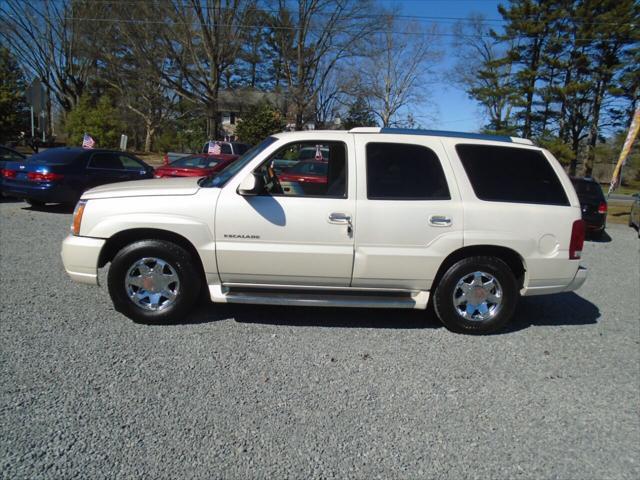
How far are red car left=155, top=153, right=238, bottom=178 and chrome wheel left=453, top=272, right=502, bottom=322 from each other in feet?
30.2

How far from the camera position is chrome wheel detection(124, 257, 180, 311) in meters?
4.07

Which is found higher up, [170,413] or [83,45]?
[83,45]

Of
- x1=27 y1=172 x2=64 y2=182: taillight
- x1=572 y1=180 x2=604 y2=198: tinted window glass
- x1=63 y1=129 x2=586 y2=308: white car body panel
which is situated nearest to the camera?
x1=63 y1=129 x2=586 y2=308: white car body panel

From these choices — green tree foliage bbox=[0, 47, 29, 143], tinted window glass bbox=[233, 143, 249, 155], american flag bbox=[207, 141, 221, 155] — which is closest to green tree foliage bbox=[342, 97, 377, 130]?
tinted window glass bbox=[233, 143, 249, 155]

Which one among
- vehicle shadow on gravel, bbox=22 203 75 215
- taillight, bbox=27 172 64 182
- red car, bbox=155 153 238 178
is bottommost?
vehicle shadow on gravel, bbox=22 203 75 215

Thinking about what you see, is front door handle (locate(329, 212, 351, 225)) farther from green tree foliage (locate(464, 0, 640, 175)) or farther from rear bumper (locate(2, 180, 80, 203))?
green tree foliage (locate(464, 0, 640, 175))

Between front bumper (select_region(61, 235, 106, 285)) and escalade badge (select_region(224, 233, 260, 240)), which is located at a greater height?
escalade badge (select_region(224, 233, 260, 240))

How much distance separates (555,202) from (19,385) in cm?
475

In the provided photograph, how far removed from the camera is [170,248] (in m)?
4.01

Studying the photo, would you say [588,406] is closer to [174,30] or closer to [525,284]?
[525,284]

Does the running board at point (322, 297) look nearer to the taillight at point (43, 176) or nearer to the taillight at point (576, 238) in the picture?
the taillight at point (576, 238)

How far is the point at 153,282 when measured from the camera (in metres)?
4.09

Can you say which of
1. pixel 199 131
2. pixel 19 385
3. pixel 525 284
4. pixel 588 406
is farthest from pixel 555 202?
pixel 199 131

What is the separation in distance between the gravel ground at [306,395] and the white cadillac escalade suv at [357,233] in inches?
16.1
